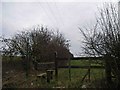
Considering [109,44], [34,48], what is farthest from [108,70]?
[34,48]

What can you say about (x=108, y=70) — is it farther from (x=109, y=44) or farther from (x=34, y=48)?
(x=34, y=48)

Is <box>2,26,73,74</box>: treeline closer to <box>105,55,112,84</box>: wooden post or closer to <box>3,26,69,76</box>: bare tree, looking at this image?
<box>3,26,69,76</box>: bare tree

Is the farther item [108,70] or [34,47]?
[34,47]

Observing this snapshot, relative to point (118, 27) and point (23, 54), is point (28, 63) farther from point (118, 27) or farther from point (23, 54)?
point (118, 27)

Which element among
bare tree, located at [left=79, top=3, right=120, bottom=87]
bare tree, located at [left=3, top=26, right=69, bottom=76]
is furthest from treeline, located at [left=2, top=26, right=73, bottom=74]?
bare tree, located at [left=79, top=3, right=120, bottom=87]

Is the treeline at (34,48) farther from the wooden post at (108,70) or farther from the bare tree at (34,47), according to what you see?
the wooden post at (108,70)

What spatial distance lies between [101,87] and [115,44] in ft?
4.81

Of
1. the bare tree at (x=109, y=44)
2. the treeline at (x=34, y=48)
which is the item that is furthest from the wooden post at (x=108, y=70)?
the treeline at (x=34, y=48)

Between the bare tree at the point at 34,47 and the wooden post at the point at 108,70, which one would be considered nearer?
the wooden post at the point at 108,70

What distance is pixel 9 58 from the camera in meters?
13.8

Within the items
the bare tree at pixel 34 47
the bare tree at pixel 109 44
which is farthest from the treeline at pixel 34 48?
the bare tree at pixel 109 44

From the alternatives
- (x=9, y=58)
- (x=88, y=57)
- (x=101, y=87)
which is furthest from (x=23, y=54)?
(x=101, y=87)

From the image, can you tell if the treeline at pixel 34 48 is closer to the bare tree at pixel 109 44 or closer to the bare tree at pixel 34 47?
the bare tree at pixel 34 47

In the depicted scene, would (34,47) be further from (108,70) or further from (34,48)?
(108,70)
